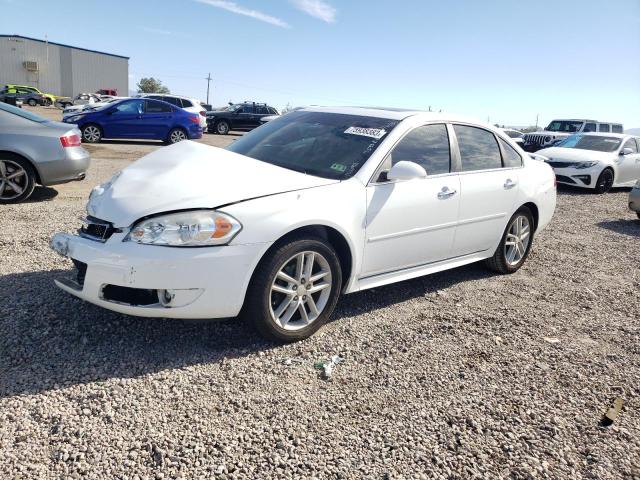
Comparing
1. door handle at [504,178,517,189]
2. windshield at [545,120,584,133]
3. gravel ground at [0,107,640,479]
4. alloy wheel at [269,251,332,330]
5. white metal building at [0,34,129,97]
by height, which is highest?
white metal building at [0,34,129,97]

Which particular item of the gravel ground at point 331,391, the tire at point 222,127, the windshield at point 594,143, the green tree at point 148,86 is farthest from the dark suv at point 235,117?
the green tree at point 148,86

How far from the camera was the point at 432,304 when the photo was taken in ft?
13.8

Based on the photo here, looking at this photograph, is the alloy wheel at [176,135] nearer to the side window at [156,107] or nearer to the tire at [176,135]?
the tire at [176,135]

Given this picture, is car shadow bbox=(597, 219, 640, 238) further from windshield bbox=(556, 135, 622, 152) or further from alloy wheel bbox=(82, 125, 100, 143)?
alloy wheel bbox=(82, 125, 100, 143)

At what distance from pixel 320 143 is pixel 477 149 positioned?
5.26 feet

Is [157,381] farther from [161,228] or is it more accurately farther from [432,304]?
[432,304]

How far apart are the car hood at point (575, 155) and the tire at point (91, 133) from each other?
12405 mm

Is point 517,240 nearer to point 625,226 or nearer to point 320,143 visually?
point 320,143

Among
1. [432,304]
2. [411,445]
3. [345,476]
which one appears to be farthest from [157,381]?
[432,304]

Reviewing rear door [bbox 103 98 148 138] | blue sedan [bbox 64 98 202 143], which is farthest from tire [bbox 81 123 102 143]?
rear door [bbox 103 98 148 138]

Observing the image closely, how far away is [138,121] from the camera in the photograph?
615 inches

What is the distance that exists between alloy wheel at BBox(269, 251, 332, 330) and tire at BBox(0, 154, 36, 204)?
5.02 m

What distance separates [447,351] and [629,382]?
3.72 ft

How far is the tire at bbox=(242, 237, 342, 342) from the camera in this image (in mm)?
3057
